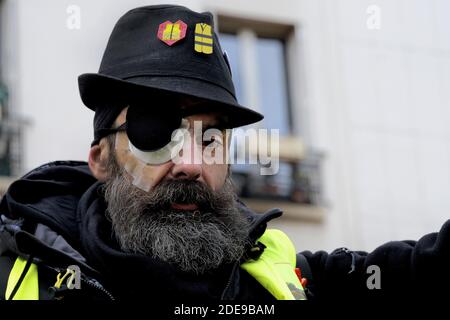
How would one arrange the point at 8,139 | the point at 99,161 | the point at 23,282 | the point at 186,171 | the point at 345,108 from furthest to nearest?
1. the point at 345,108
2. the point at 8,139
3. the point at 99,161
4. the point at 186,171
5. the point at 23,282

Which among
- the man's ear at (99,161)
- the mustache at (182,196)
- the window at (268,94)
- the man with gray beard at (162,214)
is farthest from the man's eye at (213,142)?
the window at (268,94)

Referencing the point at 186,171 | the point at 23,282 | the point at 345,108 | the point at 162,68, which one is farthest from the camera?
the point at 345,108

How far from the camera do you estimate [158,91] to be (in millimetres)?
3432

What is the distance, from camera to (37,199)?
356 centimetres

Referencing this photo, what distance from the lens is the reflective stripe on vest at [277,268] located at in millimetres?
3264

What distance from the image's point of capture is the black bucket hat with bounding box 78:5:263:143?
3.46 metres

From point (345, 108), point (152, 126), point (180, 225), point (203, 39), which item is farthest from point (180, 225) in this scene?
point (345, 108)

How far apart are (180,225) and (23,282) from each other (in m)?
0.48

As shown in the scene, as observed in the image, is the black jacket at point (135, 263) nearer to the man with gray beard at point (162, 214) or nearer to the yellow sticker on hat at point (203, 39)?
the man with gray beard at point (162, 214)

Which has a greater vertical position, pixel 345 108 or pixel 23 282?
pixel 345 108

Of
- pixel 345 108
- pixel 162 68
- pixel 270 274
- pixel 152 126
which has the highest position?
pixel 162 68

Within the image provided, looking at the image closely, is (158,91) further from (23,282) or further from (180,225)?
(23,282)

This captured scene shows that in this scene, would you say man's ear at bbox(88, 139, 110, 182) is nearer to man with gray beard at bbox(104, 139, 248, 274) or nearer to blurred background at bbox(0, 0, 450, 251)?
man with gray beard at bbox(104, 139, 248, 274)
